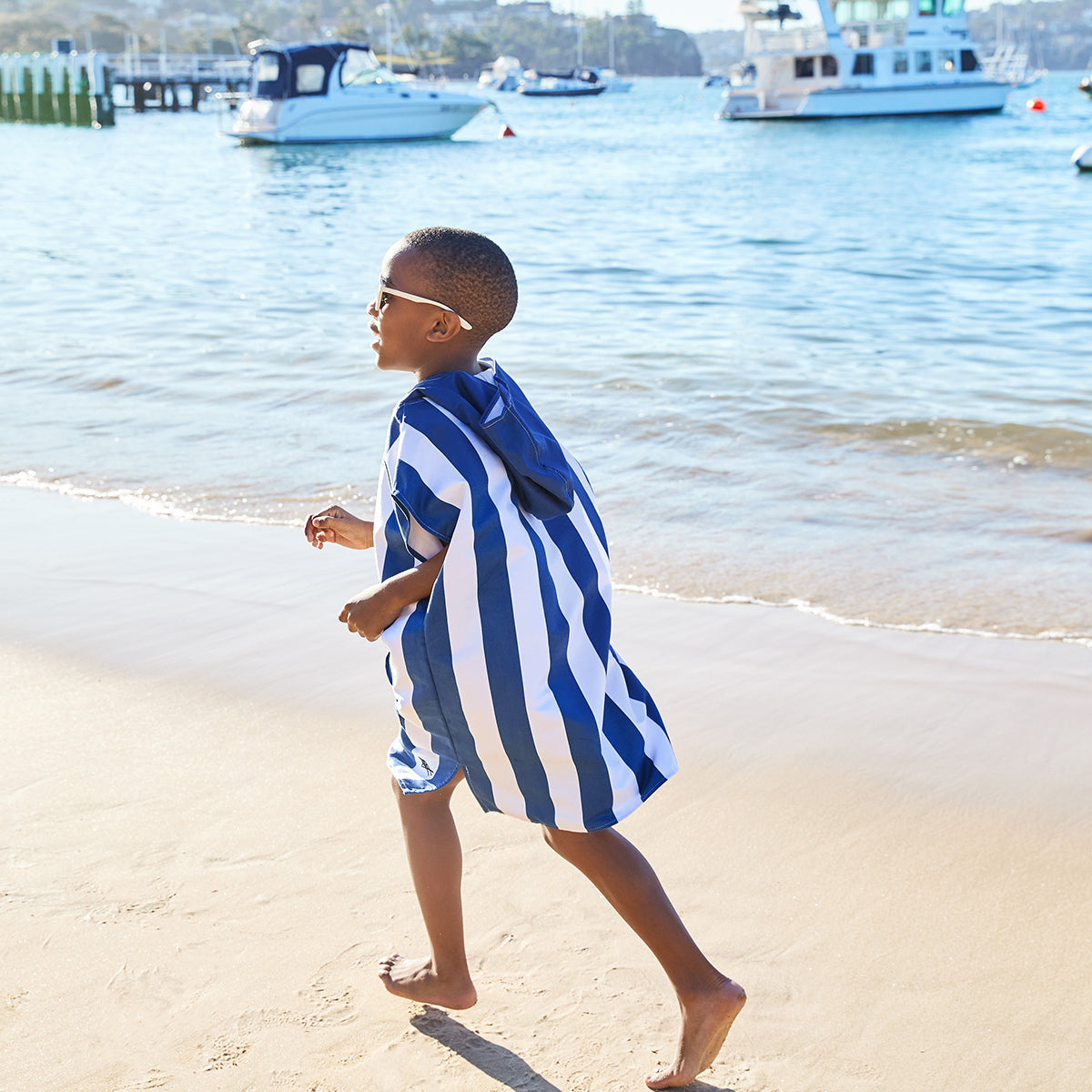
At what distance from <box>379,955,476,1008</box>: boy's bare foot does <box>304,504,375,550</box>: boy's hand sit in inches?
26.9

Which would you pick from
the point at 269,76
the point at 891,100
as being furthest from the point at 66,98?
the point at 891,100

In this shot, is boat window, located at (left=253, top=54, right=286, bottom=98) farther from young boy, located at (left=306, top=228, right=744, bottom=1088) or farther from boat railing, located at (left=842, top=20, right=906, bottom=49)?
young boy, located at (left=306, top=228, right=744, bottom=1088)

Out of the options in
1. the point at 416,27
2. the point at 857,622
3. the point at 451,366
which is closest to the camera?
the point at 451,366

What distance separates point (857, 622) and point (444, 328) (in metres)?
2.39

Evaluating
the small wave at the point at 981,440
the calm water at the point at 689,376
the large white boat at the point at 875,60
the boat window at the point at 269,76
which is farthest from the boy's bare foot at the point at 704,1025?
the large white boat at the point at 875,60

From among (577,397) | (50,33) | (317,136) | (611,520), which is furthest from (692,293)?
(50,33)

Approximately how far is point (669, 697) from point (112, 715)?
1.39 meters

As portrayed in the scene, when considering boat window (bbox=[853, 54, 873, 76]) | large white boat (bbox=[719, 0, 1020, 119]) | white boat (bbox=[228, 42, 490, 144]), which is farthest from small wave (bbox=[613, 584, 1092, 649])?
boat window (bbox=[853, 54, 873, 76])

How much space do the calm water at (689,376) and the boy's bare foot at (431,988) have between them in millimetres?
2228

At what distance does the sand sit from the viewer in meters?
1.88

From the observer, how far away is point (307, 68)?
39344mm

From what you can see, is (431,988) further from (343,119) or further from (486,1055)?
(343,119)

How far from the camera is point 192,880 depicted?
2289 millimetres

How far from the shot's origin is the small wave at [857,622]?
11.9ft
